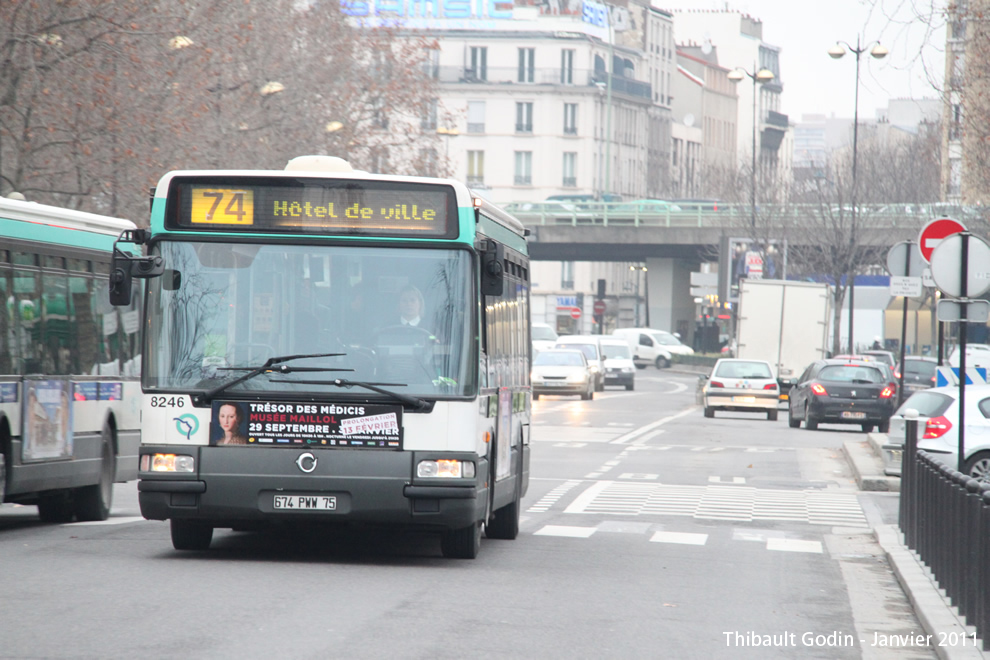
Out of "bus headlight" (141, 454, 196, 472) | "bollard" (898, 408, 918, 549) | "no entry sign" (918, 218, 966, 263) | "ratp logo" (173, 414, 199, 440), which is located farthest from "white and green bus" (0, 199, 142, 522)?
"no entry sign" (918, 218, 966, 263)

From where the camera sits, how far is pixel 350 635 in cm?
846

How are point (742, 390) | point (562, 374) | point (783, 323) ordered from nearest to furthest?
point (742, 390), point (562, 374), point (783, 323)

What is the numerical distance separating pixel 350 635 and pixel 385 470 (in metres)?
2.58

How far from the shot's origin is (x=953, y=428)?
19.6 m

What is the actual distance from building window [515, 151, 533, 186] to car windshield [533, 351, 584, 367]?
75194 mm

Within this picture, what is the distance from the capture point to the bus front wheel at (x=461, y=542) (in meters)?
11.8

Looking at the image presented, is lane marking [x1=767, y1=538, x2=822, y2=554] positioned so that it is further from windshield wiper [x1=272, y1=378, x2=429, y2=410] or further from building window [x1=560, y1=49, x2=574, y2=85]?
building window [x1=560, y1=49, x2=574, y2=85]

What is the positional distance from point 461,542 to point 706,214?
2789 inches

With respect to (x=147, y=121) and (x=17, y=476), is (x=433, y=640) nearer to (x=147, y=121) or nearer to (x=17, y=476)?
(x=17, y=476)

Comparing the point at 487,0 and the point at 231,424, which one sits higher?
the point at 487,0

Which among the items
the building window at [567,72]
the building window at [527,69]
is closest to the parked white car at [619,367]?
the building window at [527,69]

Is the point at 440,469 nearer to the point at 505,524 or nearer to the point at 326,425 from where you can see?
the point at 326,425

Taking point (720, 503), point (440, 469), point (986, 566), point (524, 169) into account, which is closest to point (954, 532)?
point (986, 566)

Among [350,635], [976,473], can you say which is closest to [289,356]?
[350,635]
